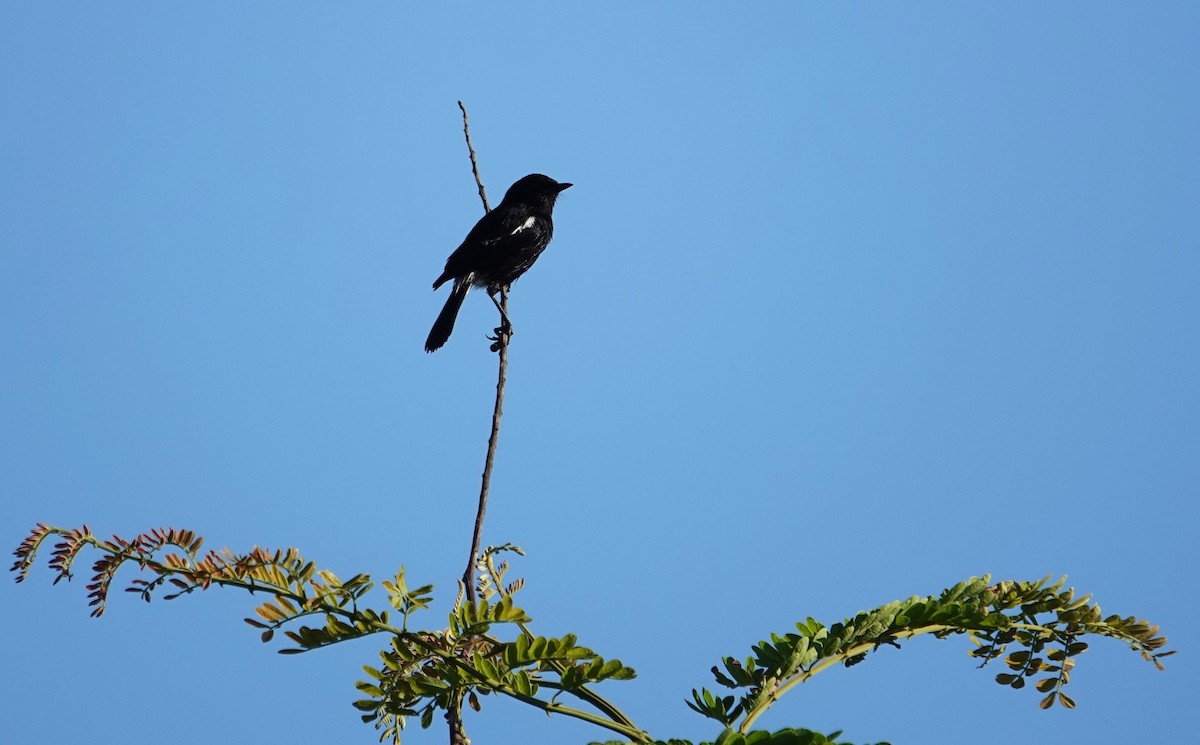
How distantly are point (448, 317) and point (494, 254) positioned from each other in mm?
611

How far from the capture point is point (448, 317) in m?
8.46

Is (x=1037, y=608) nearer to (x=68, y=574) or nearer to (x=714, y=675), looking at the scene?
(x=714, y=675)

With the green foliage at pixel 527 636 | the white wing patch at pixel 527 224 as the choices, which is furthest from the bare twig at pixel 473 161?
the white wing patch at pixel 527 224

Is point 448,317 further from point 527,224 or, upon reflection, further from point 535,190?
point 535,190

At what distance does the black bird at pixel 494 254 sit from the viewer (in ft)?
27.8

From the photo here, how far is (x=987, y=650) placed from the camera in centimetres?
249

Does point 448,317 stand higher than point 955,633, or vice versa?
point 448,317

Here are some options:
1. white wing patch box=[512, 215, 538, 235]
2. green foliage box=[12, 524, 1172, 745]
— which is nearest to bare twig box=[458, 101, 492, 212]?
green foliage box=[12, 524, 1172, 745]

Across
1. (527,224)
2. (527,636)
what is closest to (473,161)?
(527,636)

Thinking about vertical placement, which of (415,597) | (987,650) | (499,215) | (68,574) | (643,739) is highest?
(499,215)

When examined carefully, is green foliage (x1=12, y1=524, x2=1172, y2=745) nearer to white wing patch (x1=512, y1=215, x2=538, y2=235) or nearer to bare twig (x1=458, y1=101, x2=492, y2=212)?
bare twig (x1=458, y1=101, x2=492, y2=212)

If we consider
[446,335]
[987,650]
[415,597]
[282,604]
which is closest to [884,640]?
[987,650]

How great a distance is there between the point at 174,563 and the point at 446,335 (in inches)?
255

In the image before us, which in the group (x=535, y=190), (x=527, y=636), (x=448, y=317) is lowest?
(x=527, y=636)
